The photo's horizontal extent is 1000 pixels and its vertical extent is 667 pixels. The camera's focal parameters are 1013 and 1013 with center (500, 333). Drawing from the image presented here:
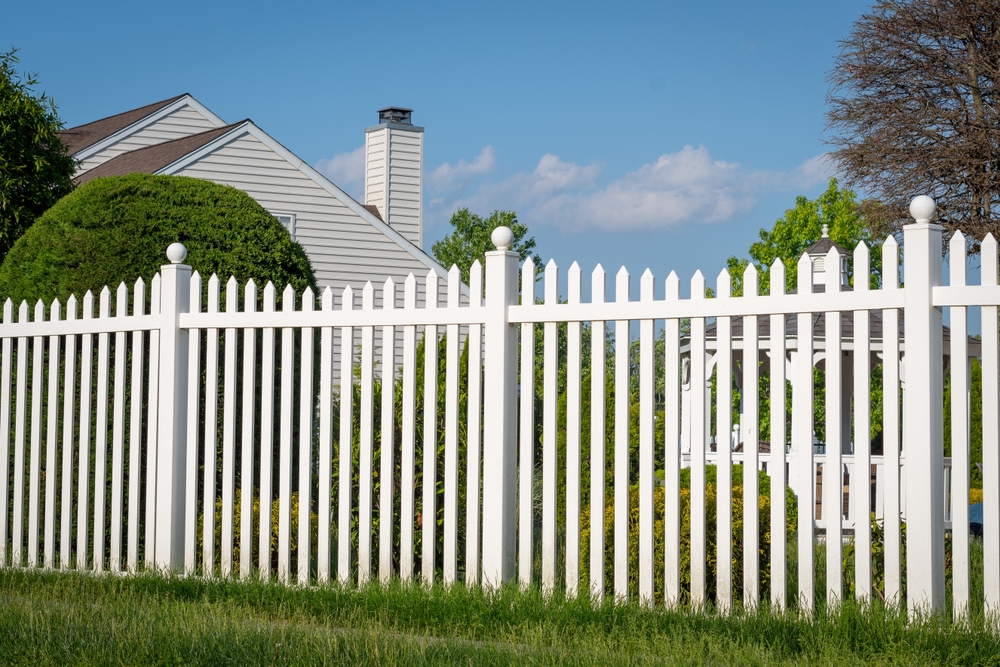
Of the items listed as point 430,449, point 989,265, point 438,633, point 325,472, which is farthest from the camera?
point 325,472

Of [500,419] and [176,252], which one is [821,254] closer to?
[500,419]

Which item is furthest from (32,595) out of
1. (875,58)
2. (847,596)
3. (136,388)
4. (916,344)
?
(875,58)

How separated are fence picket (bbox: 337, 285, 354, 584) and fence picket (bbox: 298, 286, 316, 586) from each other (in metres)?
0.21

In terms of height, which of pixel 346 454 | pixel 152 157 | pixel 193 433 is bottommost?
pixel 346 454

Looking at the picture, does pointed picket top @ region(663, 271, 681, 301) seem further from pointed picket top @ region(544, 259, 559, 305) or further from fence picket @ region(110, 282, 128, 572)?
fence picket @ region(110, 282, 128, 572)

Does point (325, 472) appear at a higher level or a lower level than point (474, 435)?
lower

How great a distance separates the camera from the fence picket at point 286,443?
19.4 feet

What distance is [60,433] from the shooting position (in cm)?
732

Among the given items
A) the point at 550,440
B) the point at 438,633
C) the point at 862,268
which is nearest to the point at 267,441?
the point at 550,440

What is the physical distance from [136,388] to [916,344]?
466 centimetres

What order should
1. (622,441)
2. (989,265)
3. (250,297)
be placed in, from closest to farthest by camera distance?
1. (989,265)
2. (622,441)
3. (250,297)

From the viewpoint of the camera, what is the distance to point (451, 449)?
5.46 metres

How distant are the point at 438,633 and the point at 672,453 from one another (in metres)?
1.39

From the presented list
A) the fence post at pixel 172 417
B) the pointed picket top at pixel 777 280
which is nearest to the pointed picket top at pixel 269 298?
the fence post at pixel 172 417
